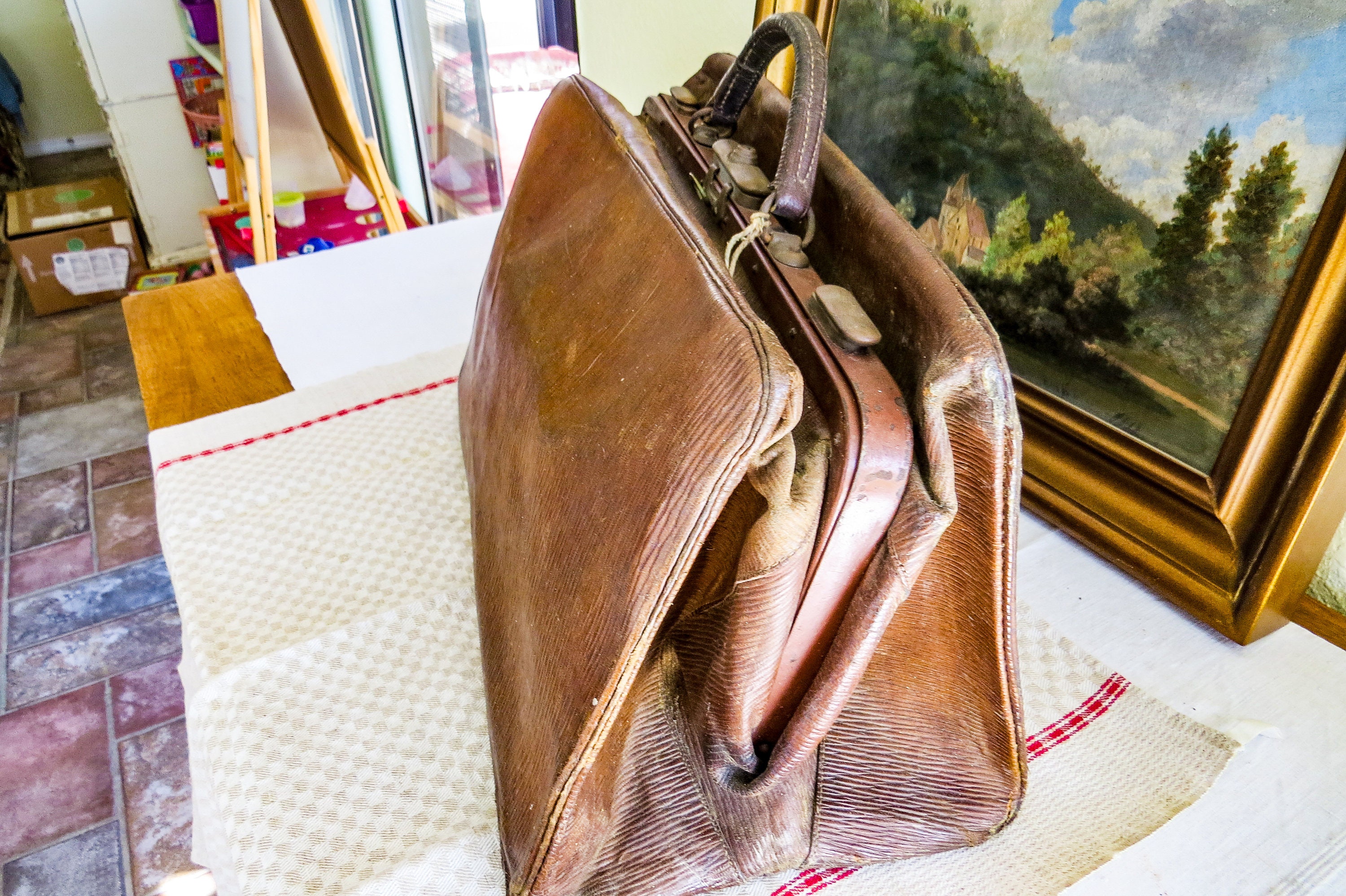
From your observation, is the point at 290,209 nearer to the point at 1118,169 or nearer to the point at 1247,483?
the point at 1118,169

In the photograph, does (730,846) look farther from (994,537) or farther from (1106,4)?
(1106,4)

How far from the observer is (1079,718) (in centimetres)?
54

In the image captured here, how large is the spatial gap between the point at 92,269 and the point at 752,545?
2679 millimetres

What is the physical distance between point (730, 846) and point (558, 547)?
0.19m

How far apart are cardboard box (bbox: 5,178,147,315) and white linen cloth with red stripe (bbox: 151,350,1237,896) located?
2.01m

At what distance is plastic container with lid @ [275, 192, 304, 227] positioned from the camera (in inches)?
70.6

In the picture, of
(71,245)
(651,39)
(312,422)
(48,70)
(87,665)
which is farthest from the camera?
(48,70)

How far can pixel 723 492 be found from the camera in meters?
0.35

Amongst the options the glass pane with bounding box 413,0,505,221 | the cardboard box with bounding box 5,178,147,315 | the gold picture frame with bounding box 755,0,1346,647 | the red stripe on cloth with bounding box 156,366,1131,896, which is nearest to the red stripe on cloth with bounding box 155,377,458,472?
the red stripe on cloth with bounding box 156,366,1131,896

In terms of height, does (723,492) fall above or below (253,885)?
above

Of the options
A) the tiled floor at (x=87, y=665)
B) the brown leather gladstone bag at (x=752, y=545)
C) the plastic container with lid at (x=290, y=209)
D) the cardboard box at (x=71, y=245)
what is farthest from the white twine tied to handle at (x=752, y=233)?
the cardboard box at (x=71, y=245)

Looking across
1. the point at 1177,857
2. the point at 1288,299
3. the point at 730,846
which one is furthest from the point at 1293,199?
the point at 730,846

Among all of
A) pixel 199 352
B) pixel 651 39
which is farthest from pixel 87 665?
pixel 651 39

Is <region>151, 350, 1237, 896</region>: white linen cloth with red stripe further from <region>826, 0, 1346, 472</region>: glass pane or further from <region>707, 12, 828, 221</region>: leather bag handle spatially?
<region>707, 12, 828, 221</region>: leather bag handle
